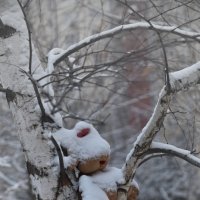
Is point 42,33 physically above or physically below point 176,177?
above

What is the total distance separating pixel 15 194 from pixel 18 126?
295 inches

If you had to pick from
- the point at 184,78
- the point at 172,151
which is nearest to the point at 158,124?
the point at 172,151

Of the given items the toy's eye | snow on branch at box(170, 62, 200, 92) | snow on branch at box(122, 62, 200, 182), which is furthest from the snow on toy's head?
snow on branch at box(170, 62, 200, 92)

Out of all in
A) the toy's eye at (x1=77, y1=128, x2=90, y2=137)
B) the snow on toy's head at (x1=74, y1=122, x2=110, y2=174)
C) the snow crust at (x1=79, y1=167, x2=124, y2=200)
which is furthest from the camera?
the toy's eye at (x1=77, y1=128, x2=90, y2=137)

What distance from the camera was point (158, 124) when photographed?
3.51 m

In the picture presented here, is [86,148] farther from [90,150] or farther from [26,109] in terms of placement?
[26,109]

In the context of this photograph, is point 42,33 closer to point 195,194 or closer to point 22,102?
point 195,194

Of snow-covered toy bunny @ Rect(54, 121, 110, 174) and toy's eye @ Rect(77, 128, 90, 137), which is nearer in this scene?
snow-covered toy bunny @ Rect(54, 121, 110, 174)

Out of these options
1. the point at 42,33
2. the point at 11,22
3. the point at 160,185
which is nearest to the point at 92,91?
the point at 42,33

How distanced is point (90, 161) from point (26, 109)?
0.55 metres

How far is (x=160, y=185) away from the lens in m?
11.0

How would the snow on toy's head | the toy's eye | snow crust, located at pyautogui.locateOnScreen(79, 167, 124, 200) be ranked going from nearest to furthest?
snow crust, located at pyautogui.locateOnScreen(79, 167, 124, 200) → the snow on toy's head → the toy's eye

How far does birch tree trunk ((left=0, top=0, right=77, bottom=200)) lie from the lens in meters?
3.51

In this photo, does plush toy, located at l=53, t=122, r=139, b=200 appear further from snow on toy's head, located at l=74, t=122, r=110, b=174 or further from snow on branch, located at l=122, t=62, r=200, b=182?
snow on branch, located at l=122, t=62, r=200, b=182
